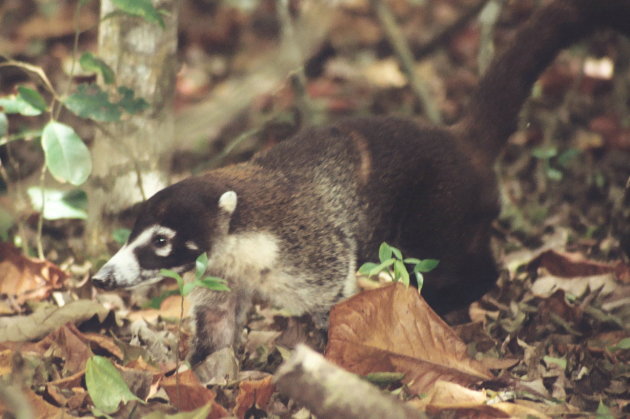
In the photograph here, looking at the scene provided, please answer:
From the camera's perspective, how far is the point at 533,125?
19.9ft

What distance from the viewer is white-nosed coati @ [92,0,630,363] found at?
3521mm

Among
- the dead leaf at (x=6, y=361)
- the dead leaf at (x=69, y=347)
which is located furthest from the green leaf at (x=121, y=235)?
the dead leaf at (x=6, y=361)

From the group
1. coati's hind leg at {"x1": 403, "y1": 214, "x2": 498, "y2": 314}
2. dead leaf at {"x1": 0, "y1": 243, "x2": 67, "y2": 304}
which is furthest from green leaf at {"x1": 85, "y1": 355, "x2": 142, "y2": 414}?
coati's hind leg at {"x1": 403, "y1": 214, "x2": 498, "y2": 314}

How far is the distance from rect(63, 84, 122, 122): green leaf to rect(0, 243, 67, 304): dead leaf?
0.76 metres

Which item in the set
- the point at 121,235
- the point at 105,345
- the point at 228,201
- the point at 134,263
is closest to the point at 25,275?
the point at 121,235

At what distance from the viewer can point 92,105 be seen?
12.1 ft

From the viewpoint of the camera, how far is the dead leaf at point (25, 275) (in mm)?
3908

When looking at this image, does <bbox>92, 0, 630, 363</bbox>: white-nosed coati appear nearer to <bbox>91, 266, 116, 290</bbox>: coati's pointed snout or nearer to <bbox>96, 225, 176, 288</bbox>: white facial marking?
<bbox>96, 225, 176, 288</bbox>: white facial marking

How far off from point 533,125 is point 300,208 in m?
2.93

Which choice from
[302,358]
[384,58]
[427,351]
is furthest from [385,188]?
[384,58]

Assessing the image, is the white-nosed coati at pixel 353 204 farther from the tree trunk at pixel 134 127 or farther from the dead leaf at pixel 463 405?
the dead leaf at pixel 463 405

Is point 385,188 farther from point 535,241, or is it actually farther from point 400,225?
point 535,241

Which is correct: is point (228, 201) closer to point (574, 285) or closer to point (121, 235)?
point (121, 235)

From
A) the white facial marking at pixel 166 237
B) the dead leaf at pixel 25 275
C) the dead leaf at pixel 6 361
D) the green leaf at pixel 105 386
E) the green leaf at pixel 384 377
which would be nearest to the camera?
the green leaf at pixel 105 386
